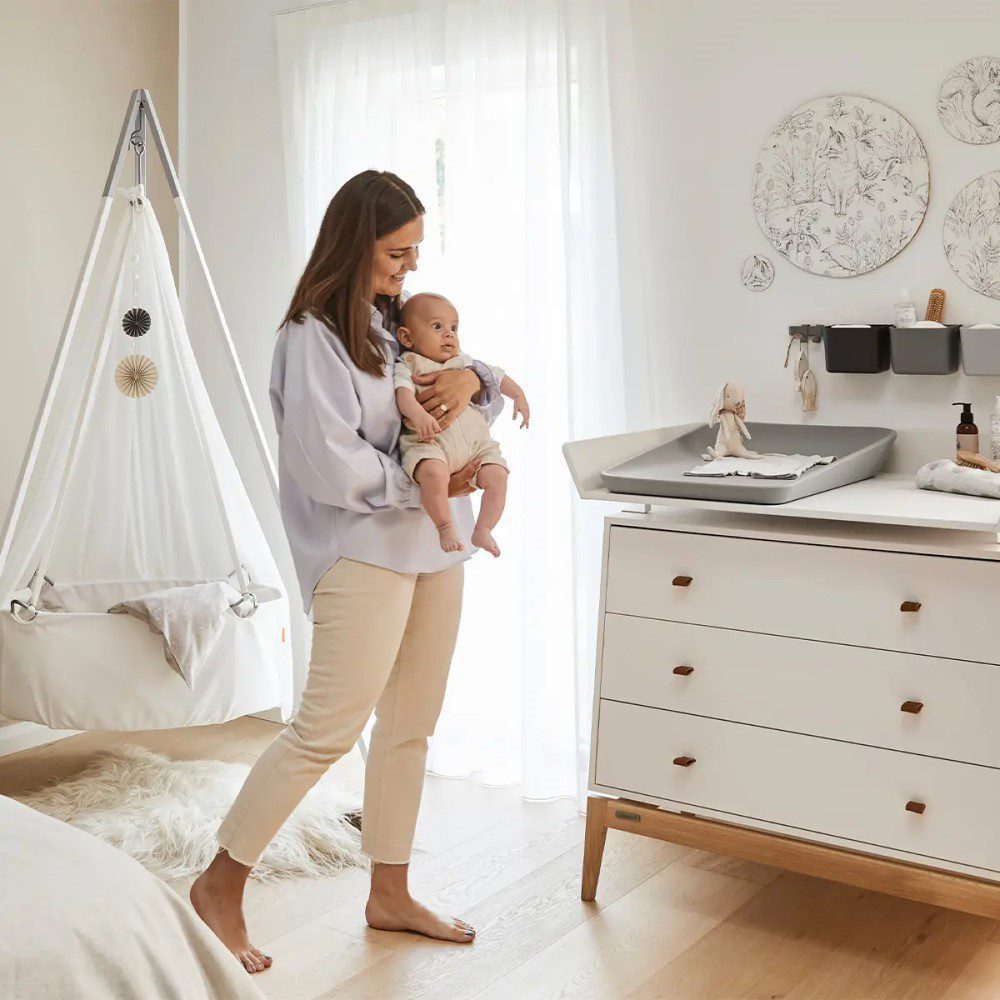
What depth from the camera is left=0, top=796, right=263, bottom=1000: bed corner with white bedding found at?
1171mm

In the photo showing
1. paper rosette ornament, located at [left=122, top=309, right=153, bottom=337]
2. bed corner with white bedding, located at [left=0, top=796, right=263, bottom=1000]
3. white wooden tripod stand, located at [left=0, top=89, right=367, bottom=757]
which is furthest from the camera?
paper rosette ornament, located at [left=122, top=309, right=153, bottom=337]

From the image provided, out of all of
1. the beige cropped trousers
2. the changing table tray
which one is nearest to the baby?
the beige cropped trousers

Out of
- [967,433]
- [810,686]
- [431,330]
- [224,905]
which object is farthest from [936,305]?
[224,905]

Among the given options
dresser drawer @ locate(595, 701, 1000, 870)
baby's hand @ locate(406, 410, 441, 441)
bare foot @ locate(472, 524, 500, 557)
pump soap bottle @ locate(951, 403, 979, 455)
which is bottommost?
dresser drawer @ locate(595, 701, 1000, 870)

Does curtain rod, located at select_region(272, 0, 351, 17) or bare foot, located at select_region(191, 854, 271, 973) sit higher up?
curtain rod, located at select_region(272, 0, 351, 17)

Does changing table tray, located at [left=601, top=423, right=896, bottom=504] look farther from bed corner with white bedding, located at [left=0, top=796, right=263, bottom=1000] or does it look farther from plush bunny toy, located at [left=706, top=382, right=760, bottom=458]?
bed corner with white bedding, located at [left=0, top=796, right=263, bottom=1000]

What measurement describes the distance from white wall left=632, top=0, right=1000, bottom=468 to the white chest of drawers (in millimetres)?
452

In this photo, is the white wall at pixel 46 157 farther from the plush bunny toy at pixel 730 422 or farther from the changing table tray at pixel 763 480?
the plush bunny toy at pixel 730 422

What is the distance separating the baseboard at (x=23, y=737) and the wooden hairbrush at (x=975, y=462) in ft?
8.10

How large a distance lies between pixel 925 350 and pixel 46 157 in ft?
8.11

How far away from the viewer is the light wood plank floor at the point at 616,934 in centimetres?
216

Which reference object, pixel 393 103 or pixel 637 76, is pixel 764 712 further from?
pixel 393 103

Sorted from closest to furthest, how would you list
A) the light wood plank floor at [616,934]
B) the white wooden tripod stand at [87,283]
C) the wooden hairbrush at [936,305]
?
the light wood plank floor at [616,934] → the wooden hairbrush at [936,305] → the white wooden tripod stand at [87,283]

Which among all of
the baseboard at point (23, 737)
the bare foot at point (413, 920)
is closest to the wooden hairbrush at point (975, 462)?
the bare foot at point (413, 920)
